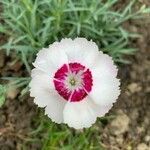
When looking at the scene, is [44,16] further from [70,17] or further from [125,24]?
[125,24]

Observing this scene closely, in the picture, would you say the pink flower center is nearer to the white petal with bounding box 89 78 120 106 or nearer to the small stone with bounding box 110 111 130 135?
the white petal with bounding box 89 78 120 106

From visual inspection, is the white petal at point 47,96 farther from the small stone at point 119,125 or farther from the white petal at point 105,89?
the small stone at point 119,125

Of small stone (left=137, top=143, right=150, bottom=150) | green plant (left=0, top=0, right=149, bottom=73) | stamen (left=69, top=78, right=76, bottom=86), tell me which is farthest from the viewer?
small stone (left=137, top=143, right=150, bottom=150)

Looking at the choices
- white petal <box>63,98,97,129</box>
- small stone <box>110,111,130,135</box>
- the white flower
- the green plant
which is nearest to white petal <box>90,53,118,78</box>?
the white flower

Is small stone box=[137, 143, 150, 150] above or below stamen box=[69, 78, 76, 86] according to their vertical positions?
below

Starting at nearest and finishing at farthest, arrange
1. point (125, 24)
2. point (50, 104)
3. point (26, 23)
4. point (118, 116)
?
1. point (50, 104)
2. point (26, 23)
3. point (118, 116)
4. point (125, 24)

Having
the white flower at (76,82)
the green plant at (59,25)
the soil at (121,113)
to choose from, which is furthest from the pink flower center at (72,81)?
the soil at (121,113)

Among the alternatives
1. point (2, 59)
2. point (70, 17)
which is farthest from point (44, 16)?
point (2, 59)
